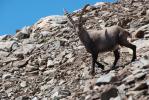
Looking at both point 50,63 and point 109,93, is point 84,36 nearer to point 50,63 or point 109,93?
point 50,63

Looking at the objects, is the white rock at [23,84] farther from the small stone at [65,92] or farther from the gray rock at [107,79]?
the gray rock at [107,79]

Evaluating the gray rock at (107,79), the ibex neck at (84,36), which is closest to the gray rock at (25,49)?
the ibex neck at (84,36)

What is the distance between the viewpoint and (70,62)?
2105 centimetres

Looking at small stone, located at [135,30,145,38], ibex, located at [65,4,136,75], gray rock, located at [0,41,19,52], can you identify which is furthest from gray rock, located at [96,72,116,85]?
gray rock, located at [0,41,19,52]

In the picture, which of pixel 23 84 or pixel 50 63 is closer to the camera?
pixel 23 84

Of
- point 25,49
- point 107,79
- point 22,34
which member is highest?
point 107,79

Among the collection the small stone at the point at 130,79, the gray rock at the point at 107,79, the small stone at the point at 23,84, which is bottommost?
the small stone at the point at 23,84

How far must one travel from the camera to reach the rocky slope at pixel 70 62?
14.3 meters

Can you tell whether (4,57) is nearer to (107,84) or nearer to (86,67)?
(86,67)

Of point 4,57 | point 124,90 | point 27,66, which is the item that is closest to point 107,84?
point 124,90

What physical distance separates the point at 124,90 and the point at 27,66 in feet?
31.2

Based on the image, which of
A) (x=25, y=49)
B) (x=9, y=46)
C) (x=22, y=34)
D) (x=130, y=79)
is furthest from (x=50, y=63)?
(x=130, y=79)

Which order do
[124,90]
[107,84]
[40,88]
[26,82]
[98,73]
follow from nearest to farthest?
1. [124,90]
2. [107,84]
3. [98,73]
4. [40,88]
5. [26,82]

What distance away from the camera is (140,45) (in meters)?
19.2
